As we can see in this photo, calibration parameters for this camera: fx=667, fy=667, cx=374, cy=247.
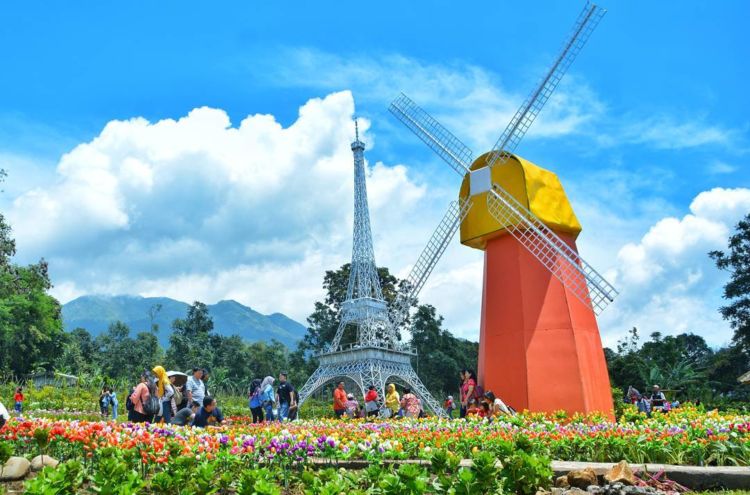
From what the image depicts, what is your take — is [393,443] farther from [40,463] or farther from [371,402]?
[371,402]

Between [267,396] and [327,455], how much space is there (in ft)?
27.8

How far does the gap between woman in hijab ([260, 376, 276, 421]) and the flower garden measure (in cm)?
598

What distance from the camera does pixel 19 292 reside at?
2076 inches

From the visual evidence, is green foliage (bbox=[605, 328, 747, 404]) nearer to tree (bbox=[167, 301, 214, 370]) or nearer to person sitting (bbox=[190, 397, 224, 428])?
person sitting (bbox=[190, 397, 224, 428])

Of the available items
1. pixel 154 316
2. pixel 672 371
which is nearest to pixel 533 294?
pixel 672 371

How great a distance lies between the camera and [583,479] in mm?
6750

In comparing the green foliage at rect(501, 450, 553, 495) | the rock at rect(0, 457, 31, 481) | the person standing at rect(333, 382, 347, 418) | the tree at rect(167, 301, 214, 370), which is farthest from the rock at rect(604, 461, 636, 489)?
the tree at rect(167, 301, 214, 370)

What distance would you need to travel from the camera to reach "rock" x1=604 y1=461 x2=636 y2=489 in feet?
22.2

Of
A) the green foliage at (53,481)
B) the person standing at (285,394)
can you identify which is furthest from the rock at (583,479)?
the person standing at (285,394)

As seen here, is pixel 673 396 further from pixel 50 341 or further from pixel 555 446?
pixel 50 341

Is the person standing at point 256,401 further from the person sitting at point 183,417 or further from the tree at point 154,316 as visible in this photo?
the tree at point 154,316

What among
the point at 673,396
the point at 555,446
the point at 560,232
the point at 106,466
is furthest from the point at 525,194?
the point at 673,396

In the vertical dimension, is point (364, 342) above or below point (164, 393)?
above

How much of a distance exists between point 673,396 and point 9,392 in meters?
35.1
